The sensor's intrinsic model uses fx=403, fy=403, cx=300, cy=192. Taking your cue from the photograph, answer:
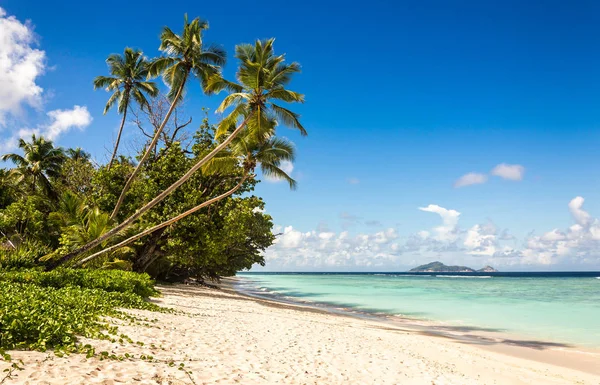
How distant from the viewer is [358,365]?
327 inches

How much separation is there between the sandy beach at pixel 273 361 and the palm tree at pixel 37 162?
28.5 meters

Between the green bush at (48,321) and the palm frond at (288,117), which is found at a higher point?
the palm frond at (288,117)

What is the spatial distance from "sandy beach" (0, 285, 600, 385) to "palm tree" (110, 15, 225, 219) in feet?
35.6

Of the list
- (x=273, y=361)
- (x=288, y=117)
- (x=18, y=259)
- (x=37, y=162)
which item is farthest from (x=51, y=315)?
(x=37, y=162)

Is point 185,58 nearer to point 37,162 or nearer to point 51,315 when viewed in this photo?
point 51,315

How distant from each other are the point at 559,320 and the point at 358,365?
72.4 ft

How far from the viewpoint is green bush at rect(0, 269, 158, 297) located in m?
11.4

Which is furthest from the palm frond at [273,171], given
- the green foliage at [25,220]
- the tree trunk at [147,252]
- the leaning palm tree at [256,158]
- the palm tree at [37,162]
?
the palm tree at [37,162]

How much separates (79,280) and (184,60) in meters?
11.0

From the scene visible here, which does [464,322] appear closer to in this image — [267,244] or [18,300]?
[267,244]

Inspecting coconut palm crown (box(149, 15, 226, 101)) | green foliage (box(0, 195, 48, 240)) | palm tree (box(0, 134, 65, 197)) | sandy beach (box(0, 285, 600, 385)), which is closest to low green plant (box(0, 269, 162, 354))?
sandy beach (box(0, 285, 600, 385))

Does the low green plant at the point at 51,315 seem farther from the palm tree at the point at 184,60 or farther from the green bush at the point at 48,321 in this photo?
the palm tree at the point at 184,60

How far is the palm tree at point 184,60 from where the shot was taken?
18.6 m

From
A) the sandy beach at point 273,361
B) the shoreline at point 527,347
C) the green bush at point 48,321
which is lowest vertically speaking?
the shoreline at point 527,347
